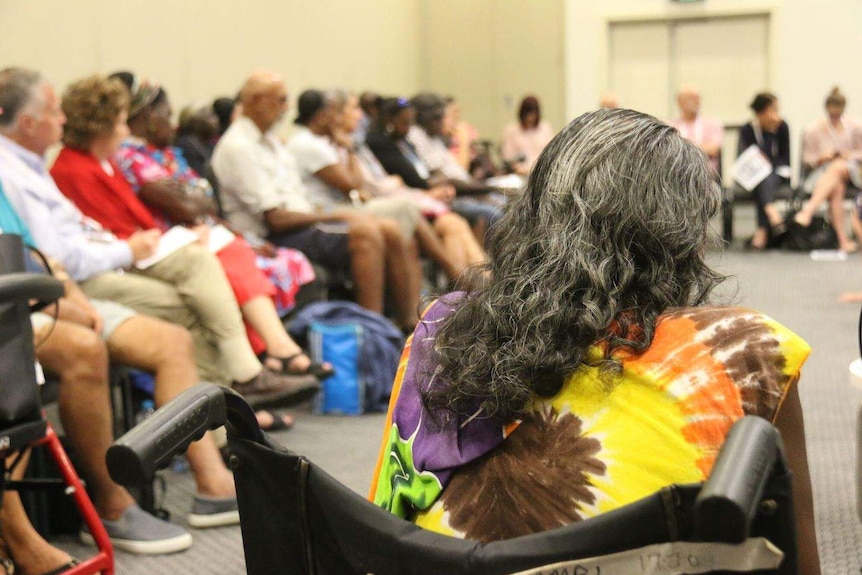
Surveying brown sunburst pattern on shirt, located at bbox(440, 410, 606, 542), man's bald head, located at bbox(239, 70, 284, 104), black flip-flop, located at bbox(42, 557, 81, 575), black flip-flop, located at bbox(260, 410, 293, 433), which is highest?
man's bald head, located at bbox(239, 70, 284, 104)

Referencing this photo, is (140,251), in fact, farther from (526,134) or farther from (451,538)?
(526,134)

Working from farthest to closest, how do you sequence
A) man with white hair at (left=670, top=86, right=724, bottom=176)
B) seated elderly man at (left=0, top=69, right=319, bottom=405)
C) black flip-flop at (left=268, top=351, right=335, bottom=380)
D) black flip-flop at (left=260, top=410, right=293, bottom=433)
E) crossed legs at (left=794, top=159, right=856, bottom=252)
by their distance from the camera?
man with white hair at (left=670, top=86, right=724, bottom=176), crossed legs at (left=794, top=159, right=856, bottom=252), black flip-flop at (left=260, top=410, right=293, bottom=433), black flip-flop at (left=268, top=351, right=335, bottom=380), seated elderly man at (left=0, top=69, right=319, bottom=405)

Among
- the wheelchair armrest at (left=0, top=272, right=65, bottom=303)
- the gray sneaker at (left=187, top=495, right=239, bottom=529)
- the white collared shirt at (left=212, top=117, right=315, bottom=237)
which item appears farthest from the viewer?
the white collared shirt at (left=212, top=117, right=315, bottom=237)

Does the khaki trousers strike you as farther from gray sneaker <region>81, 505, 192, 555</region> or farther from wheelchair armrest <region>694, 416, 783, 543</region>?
wheelchair armrest <region>694, 416, 783, 543</region>

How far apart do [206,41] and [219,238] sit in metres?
2.91

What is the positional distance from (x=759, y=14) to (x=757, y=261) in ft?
11.9

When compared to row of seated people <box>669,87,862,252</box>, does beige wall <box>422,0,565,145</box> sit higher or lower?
higher

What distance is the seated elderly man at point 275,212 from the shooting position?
175 inches

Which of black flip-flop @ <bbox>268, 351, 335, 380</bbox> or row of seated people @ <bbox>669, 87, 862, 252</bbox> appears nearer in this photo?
black flip-flop @ <bbox>268, 351, 335, 380</bbox>

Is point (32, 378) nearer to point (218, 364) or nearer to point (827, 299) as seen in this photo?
point (218, 364)

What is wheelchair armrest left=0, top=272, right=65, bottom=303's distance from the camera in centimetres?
197

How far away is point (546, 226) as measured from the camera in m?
1.20

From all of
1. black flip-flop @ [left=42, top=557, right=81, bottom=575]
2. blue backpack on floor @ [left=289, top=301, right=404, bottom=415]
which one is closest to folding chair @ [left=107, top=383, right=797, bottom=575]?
black flip-flop @ [left=42, top=557, right=81, bottom=575]

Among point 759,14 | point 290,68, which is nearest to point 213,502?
point 290,68
